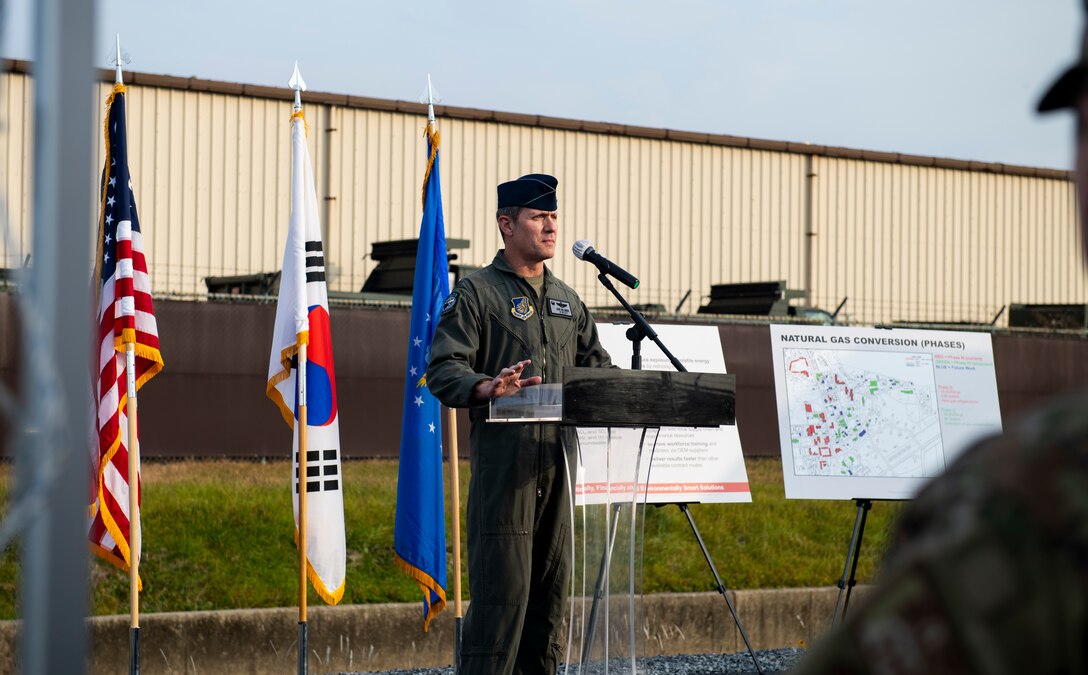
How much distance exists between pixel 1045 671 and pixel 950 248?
2419cm

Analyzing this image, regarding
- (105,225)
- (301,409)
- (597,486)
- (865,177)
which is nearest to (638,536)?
(597,486)

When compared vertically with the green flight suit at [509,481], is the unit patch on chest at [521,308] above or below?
above

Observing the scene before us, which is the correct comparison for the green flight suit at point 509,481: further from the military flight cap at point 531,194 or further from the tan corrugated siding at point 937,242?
the tan corrugated siding at point 937,242

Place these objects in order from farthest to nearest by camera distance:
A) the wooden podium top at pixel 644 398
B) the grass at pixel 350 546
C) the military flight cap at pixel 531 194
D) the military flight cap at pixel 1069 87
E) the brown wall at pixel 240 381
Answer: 1. the brown wall at pixel 240 381
2. the grass at pixel 350 546
3. the military flight cap at pixel 531 194
4. the wooden podium top at pixel 644 398
5. the military flight cap at pixel 1069 87

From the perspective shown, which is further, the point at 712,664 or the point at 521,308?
the point at 712,664

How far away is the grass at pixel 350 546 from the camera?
7.76 meters

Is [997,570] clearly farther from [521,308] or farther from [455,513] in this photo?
[455,513]

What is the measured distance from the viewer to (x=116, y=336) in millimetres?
6223

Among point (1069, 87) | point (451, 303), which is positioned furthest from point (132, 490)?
point (1069, 87)

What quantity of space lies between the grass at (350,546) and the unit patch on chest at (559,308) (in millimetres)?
2743

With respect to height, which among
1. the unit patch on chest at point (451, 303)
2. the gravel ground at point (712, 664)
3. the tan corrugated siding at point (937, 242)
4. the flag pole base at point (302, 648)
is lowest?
the gravel ground at point (712, 664)

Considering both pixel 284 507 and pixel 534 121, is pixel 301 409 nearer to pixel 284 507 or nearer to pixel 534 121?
pixel 284 507

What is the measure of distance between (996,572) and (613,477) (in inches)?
154

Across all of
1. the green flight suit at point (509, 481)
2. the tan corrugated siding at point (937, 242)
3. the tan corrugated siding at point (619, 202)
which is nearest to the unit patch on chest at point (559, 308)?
the green flight suit at point (509, 481)
